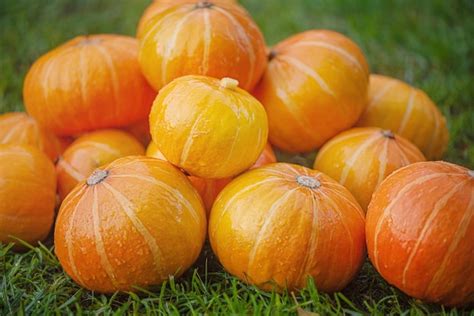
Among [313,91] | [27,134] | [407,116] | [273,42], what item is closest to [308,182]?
[313,91]

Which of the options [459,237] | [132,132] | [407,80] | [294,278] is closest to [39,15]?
[132,132]

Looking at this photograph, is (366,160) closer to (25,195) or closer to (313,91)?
(313,91)

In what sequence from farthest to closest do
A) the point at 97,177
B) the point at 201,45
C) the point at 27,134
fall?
the point at 27,134 < the point at 201,45 < the point at 97,177

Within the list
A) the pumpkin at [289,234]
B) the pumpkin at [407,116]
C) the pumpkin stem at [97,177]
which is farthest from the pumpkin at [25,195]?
the pumpkin at [407,116]

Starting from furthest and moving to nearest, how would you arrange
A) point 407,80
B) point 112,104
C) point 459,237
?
1. point 407,80
2. point 112,104
3. point 459,237

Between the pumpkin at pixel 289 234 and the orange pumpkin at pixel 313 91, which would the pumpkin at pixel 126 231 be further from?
the orange pumpkin at pixel 313 91

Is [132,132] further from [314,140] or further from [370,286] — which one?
[370,286]

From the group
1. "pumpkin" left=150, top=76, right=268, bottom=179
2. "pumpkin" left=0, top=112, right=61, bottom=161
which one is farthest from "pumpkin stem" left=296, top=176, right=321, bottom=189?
"pumpkin" left=0, top=112, right=61, bottom=161
